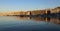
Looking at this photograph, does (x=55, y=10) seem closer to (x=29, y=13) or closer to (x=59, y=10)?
(x=59, y=10)

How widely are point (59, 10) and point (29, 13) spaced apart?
144 ft

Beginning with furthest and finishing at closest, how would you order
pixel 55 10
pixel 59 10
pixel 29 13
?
pixel 29 13, pixel 55 10, pixel 59 10

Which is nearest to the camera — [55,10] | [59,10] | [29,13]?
[59,10]

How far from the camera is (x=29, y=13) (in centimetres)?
14038

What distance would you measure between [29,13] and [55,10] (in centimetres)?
3687

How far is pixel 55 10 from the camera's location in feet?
361

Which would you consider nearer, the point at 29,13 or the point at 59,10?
the point at 59,10

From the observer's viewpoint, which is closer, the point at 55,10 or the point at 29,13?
the point at 55,10

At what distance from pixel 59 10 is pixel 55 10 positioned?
24.2 feet

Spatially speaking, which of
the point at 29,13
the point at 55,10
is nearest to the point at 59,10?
the point at 55,10

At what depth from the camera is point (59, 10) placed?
337ft
